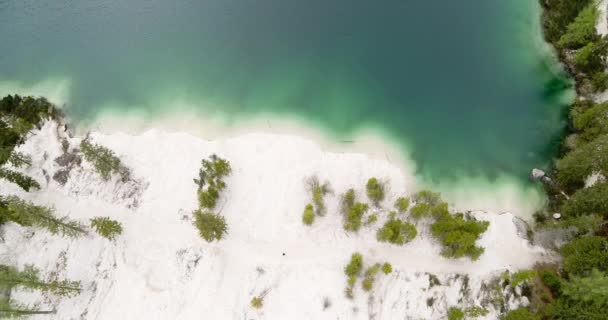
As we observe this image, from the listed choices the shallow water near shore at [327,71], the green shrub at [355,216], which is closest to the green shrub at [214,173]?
the shallow water near shore at [327,71]

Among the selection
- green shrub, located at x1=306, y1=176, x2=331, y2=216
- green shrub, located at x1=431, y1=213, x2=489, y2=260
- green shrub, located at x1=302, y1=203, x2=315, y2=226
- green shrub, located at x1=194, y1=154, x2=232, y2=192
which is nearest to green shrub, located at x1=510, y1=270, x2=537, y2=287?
green shrub, located at x1=431, y1=213, x2=489, y2=260

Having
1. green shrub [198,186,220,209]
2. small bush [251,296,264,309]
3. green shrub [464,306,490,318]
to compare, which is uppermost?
green shrub [198,186,220,209]

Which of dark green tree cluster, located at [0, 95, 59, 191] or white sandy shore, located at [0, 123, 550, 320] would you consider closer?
white sandy shore, located at [0, 123, 550, 320]

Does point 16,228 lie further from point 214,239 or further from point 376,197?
point 376,197

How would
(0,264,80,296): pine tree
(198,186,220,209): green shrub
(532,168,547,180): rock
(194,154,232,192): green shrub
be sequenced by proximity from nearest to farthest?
(0,264,80,296): pine tree → (198,186,220,209): green shrub → (194,154,232,192): green shrub → (532,168,547,180): rock

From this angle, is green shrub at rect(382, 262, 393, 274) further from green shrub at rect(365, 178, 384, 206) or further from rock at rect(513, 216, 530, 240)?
rock at rect(513, 216, 530, 240)

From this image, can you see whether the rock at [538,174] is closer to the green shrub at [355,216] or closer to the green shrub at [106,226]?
the green shrub at [355,216]

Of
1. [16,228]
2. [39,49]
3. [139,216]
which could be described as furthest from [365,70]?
[39,49]

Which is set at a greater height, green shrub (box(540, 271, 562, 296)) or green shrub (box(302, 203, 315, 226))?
green shrub (box(302, 203, 315, 226))

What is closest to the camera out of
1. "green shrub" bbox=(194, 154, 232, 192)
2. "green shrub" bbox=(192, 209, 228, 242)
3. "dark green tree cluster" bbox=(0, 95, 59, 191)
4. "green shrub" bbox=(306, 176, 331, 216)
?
"green shrub" bbox=(192, 209, 228, 242)
